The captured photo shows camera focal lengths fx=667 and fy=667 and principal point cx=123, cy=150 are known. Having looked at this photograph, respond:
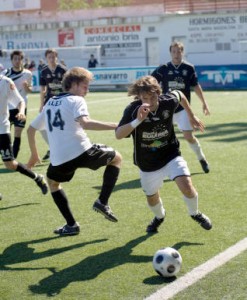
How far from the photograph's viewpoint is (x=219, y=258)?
231 inches

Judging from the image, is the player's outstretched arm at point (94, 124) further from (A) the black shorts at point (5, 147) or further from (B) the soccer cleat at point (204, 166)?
(B) the soccer cleat at point (204, 166)

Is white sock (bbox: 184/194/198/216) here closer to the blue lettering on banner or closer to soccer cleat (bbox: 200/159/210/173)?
soccer cleat (bbox: 200/159/210/173)

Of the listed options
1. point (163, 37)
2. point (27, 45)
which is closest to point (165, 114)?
point (163, 37)

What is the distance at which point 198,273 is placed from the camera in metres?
5.49

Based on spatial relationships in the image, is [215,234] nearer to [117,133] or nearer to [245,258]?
[245,258]

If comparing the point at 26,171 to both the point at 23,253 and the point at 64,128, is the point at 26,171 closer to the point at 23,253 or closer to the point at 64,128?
the point at 64,128

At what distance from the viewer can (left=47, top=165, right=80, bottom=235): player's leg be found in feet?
22.1

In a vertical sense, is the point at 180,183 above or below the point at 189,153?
above

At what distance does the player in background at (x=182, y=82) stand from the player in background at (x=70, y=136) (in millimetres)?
3599

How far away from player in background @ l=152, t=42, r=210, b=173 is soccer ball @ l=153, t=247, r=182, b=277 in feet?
16.0

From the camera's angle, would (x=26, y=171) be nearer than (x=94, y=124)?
No

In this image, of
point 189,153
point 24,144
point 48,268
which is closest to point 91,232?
point 48,268

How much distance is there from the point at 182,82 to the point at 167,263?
224 inches

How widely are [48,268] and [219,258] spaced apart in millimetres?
1512
